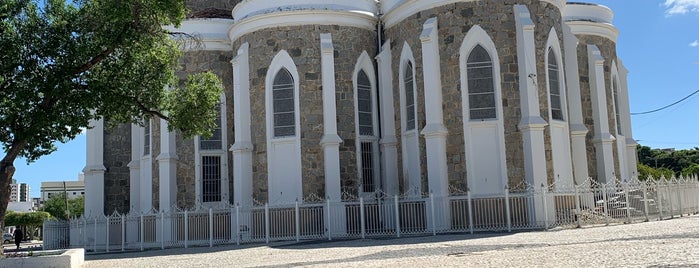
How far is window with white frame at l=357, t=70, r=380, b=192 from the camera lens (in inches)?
990

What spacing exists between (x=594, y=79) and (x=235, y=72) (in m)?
14.3

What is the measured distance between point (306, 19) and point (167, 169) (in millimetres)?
7952

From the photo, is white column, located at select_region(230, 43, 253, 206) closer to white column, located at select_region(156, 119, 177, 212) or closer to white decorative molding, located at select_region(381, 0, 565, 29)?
white column, located at select_region(156, 119, 177, 212)

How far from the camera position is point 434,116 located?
22.7 m

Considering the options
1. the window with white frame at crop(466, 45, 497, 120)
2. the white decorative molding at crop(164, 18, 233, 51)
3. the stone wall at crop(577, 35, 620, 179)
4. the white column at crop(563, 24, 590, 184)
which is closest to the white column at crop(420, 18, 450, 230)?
the window with white frame at crop(466, 45, 497, 120)

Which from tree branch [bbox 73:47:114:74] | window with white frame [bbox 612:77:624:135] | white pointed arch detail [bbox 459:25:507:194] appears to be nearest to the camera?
tree branch [bbox 73:47:114:74]

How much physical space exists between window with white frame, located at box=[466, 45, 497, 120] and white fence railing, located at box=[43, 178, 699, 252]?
278cm

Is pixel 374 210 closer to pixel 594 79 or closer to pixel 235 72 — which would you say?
pixel 235 72

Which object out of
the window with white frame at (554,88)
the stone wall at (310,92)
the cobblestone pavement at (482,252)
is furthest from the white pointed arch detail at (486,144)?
the stone wall at (310,92)

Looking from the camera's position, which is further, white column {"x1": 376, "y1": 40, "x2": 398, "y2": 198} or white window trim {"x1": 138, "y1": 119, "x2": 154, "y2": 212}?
white window trim {"x1": 138, "y1": 119, "x2": 154, "y2": 212}

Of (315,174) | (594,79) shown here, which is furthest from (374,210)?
(594,79)

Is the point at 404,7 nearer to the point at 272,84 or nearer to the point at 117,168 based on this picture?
the point at 272,84

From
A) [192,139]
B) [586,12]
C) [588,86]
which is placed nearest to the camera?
[192,139]

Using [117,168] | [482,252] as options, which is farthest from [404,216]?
[117,168]
